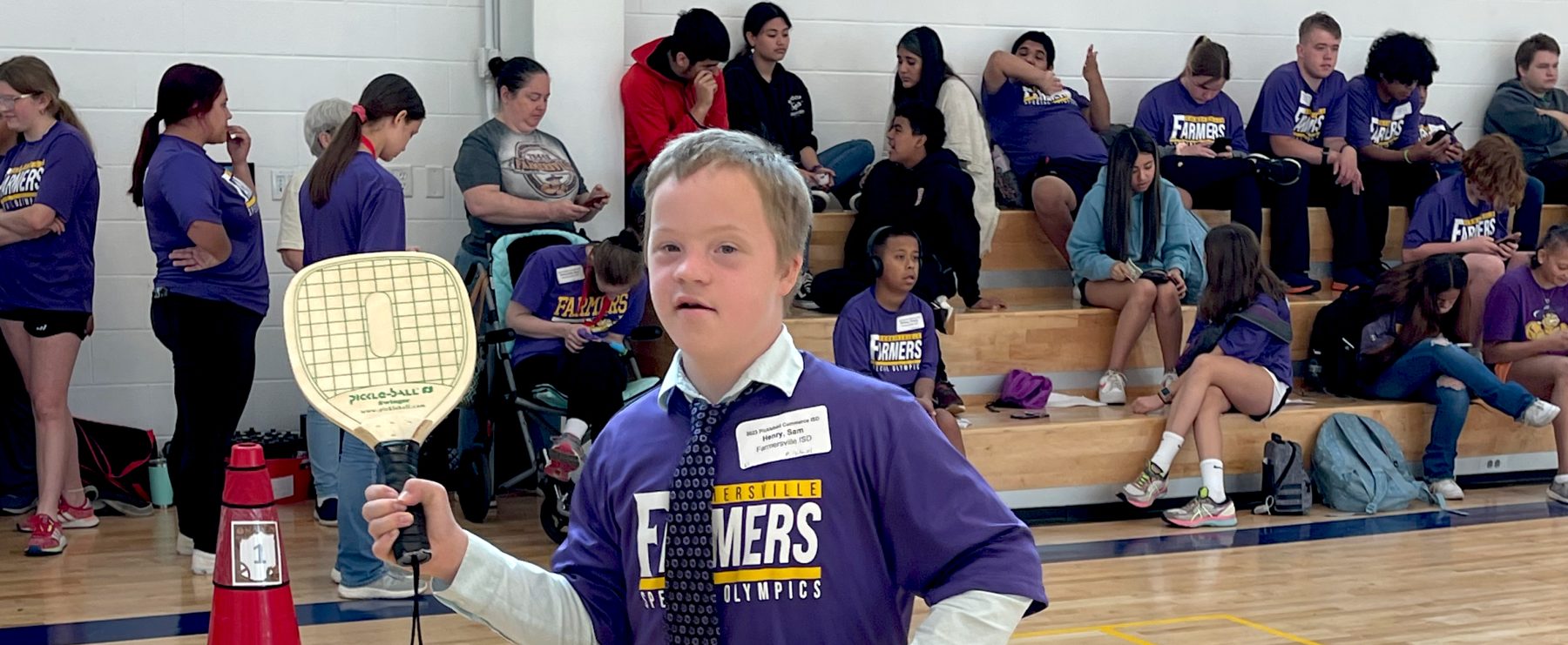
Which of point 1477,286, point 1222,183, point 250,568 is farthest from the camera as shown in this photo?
point 1222,183

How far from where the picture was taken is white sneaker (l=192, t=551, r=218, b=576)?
4.46 meters

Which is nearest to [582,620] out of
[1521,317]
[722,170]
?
[722,170]

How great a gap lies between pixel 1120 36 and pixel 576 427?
170 inches

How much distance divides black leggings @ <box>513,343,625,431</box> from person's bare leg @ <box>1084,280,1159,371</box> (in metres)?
2.29

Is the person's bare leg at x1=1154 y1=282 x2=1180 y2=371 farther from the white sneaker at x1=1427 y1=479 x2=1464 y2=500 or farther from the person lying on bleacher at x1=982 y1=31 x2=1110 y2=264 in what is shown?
the white sneaker at x1=1427 y1=479 x2=1464 y2=500

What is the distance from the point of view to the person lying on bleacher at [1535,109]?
8031 mm

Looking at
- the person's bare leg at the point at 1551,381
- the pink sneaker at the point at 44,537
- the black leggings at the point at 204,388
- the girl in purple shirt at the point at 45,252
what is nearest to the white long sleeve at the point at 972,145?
the person's bare leg at the point at 1551,381

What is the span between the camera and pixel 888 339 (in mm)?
5387

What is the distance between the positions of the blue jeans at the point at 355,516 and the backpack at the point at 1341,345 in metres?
4.23

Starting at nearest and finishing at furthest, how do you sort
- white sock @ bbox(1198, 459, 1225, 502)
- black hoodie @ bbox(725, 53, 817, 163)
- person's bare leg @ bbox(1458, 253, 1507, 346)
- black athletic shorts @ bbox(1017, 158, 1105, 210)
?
white sock @ bbox(1198, 459, 1225, 502) < person's bare leg @ bbox(1458, 253, 1507, 346) < black hoodie @ bbox(725, 53, 817, 163) < black athletic shorts @ bbox(1017, 158, 1105, 210)

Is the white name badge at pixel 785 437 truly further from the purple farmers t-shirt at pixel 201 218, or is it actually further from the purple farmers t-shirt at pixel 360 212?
the purple farmers t-shirt at pixel 201 218

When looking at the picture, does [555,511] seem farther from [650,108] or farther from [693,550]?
[693,550]

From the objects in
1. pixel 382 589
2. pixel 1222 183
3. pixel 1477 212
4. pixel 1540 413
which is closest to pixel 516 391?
pixel 382 589

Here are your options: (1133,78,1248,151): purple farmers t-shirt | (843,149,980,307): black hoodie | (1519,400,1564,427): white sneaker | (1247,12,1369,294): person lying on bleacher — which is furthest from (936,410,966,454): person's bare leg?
(1133,78,1248,151): purple farmers t-shirt
